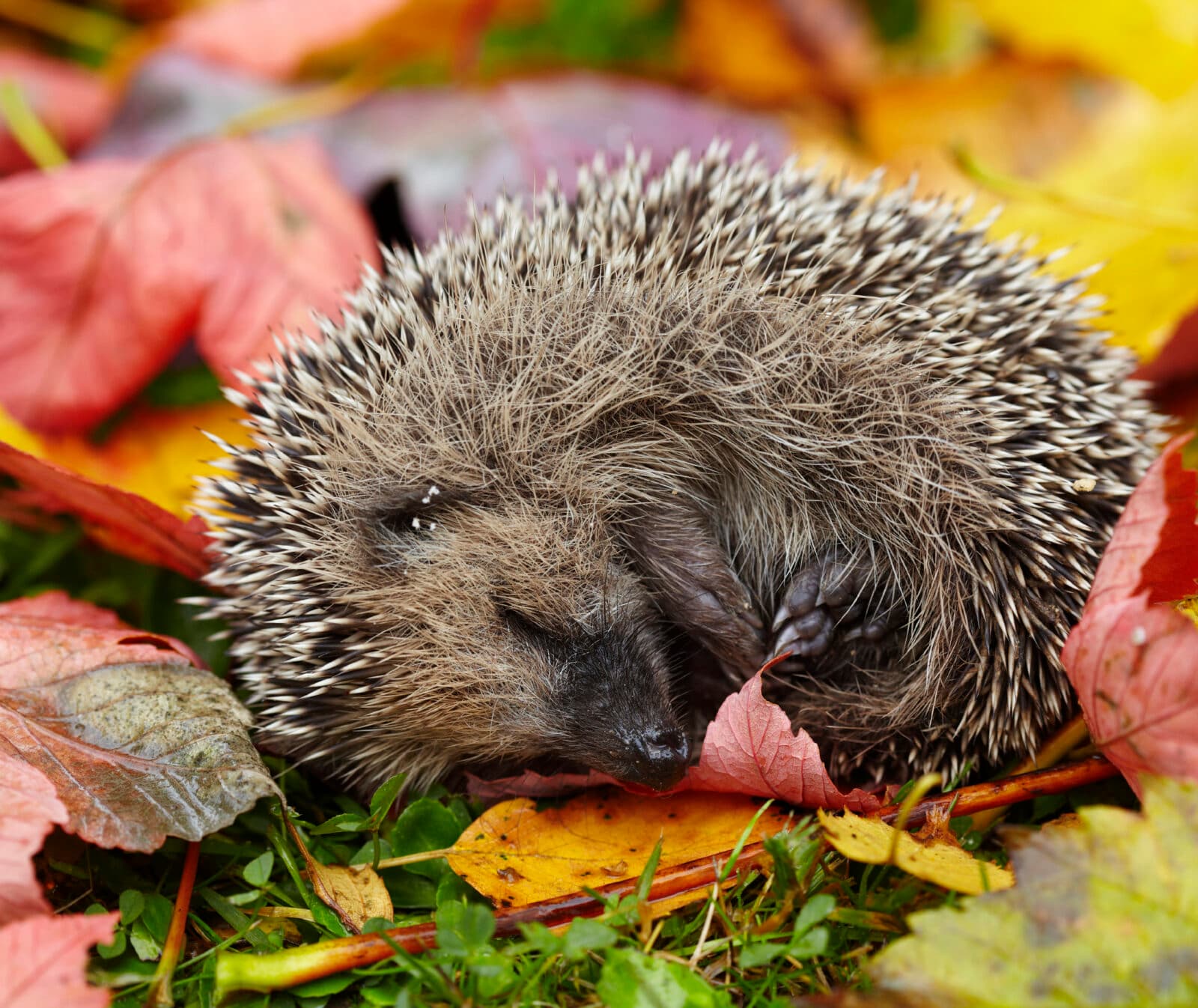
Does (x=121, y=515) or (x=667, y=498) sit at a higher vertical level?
(x=667, y=498)

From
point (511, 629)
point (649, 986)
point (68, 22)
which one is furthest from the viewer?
point (68, 22)

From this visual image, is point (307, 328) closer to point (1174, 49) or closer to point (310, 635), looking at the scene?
point (310, 635)

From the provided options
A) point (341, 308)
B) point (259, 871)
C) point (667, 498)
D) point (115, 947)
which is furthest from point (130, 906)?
point (341, 308)

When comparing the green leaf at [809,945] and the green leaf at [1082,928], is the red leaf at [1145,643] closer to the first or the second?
the green leaf at [1082,928]

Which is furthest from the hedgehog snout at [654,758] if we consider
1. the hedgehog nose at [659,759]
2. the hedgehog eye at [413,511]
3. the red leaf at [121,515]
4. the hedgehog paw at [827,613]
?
the red leaf at [121,515]

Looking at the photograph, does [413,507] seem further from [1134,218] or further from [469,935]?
[1134,218]

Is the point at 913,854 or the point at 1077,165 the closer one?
the point at 913,854

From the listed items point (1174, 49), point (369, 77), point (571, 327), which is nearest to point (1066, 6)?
point (1174, 49)
